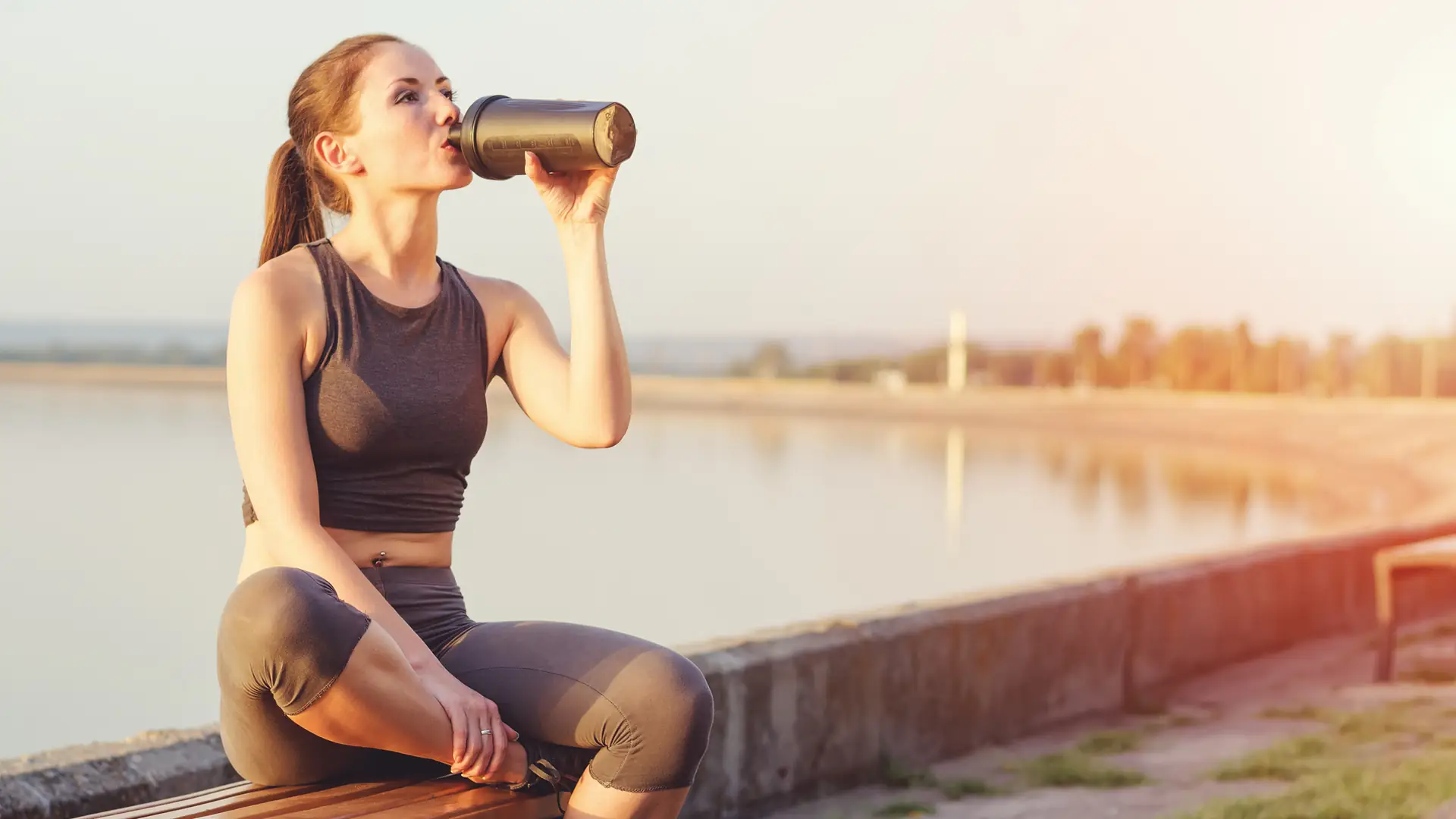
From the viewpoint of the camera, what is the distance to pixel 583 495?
98.3 ft

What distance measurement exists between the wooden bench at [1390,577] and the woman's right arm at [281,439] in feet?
11.9

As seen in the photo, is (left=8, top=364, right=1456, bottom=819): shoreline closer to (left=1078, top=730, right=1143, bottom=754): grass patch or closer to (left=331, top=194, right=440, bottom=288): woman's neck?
(left=1078, top=730, right=1143, bottom=754): grass patch

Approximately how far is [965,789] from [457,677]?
73.8 inches

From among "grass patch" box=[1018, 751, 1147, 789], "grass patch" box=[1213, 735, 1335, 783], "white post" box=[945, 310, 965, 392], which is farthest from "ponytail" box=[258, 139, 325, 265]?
"white post" box=[945, 310, 965, 392]

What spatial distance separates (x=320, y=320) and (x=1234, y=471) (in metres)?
39.9

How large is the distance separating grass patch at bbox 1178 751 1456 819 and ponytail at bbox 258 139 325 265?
6.34 feet

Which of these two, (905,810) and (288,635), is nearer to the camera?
(288,635)

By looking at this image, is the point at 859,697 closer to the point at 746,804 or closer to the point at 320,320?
the point at 746,804

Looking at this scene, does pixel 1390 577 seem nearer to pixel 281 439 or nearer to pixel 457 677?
pixel 457 677

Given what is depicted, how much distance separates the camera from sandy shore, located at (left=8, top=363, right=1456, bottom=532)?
33812 millimetres

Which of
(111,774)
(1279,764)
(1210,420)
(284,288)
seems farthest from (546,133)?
(1210,420)

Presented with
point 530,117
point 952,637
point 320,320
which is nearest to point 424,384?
point 320,320

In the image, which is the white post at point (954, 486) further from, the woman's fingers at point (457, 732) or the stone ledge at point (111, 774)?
the woman's fingers at point (457, 732)

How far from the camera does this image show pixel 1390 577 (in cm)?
462
